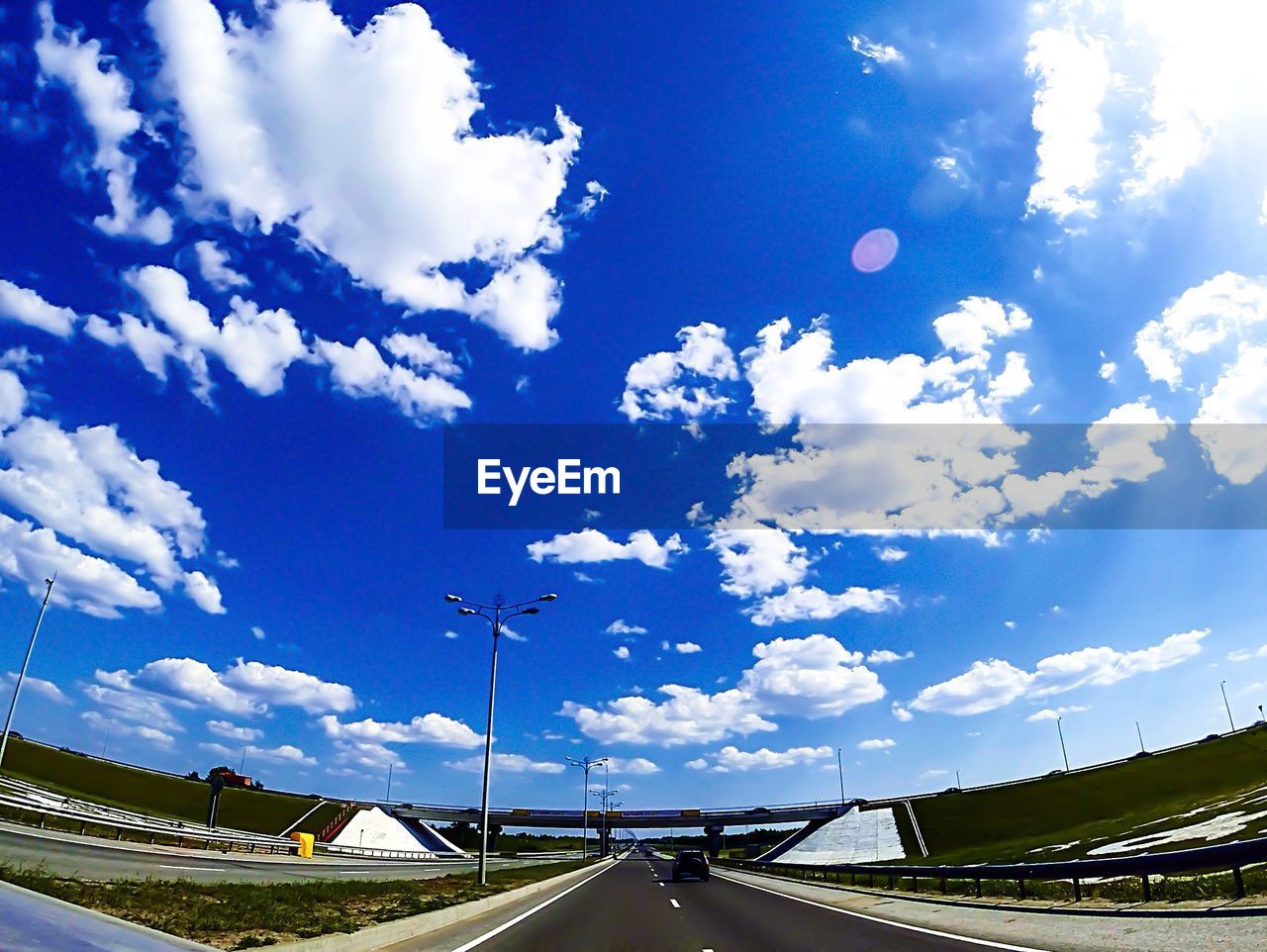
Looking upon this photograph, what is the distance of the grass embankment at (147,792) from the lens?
99.4 meters

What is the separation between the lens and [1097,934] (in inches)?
473

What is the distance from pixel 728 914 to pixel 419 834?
439 ft

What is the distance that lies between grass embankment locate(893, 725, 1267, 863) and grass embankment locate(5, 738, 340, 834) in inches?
3672

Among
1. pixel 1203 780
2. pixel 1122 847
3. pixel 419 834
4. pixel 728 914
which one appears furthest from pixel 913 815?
pixel 728 914

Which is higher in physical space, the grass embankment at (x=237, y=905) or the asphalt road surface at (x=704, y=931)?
the grass embankment at (x=237, y=905)

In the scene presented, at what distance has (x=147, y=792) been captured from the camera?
361 ft

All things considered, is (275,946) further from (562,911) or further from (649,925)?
(562,911)

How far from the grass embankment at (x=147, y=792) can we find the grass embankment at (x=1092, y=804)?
93.3 meters

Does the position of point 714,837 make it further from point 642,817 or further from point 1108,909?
point 1108,909

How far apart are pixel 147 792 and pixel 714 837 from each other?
108 meters

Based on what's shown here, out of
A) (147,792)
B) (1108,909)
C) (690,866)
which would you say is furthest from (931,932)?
(147,792)

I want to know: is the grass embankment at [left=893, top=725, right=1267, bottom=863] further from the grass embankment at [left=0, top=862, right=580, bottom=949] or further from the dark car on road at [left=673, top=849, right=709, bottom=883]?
the grass embankment at [left=0, top=862, right=580, bottom=949]

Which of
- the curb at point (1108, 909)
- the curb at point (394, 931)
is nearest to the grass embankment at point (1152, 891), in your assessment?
the curb at point (1108, 909)

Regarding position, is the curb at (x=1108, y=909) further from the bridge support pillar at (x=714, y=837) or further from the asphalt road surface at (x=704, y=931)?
the bridge support pillar at (x=714, y=837)
